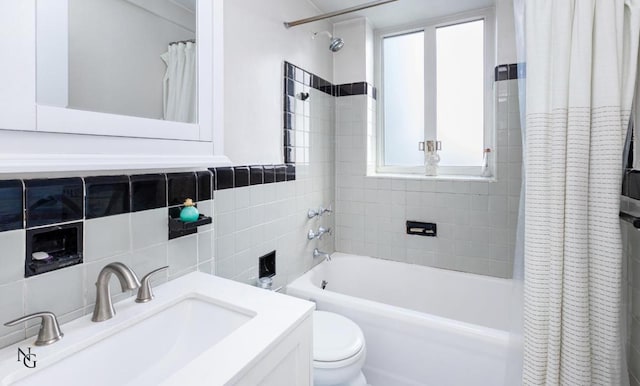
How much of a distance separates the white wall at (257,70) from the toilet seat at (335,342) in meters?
0.91

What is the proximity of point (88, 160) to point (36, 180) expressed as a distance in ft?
0.40

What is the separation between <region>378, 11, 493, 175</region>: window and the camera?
2.28 metres

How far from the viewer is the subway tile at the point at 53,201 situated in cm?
74

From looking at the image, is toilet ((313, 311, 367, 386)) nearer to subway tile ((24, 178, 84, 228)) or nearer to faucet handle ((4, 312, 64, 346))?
faucet handle ((4, 312, 64, 346))

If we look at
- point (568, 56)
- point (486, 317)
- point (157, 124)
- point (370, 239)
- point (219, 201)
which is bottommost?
point (486, 317)

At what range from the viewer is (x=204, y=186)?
1204 mm

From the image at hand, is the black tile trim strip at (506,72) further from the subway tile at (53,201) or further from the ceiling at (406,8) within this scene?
the subway tile at (53,201)

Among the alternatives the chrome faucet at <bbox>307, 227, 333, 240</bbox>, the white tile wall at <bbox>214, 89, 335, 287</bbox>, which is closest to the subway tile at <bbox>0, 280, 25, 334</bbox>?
the white tile wall at <bbox>214, 89, 335, 287</bbox>

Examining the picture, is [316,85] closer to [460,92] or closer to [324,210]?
[324,210]

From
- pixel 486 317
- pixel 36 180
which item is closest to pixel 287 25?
pixel 36 180

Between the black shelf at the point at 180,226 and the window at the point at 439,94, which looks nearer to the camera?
the black shelf at the point at 180,226

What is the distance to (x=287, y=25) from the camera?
186 cm

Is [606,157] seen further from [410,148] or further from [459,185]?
[410,148]

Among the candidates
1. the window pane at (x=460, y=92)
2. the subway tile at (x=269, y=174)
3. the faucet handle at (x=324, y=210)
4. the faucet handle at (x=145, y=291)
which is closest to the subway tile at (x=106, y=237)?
the faucet handle at (x=145, y=291)
